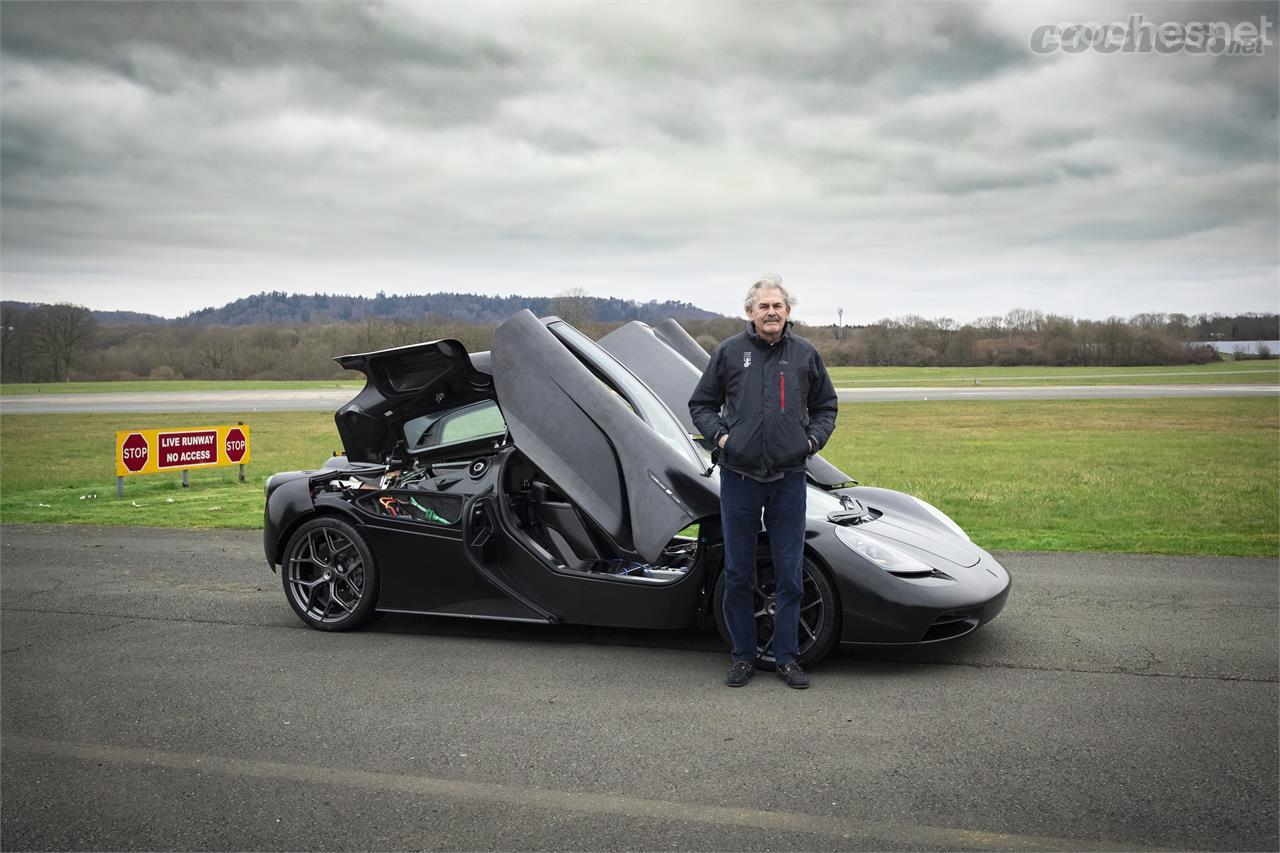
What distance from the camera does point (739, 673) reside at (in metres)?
4.89

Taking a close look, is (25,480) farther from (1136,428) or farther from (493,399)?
(1136,428)

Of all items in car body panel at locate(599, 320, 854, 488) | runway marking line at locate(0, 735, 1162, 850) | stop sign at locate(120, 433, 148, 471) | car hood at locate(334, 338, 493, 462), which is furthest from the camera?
stop sign at locate(120, 433, 148, 471)

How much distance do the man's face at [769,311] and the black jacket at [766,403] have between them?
77 mm

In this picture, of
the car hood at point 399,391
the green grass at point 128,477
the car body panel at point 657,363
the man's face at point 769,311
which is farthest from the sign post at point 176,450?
the man's face at point 769,311

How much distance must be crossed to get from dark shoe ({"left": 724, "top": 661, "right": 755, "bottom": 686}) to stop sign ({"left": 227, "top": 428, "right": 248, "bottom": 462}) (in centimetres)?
1273

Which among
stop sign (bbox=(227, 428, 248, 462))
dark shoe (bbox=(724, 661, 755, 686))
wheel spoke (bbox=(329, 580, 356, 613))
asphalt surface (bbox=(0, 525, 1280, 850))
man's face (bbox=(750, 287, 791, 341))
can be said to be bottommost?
asphalt surface (bbox=(0, 525, 1280, 850))

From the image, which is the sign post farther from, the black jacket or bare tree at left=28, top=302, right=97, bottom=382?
bare tree at left=28, top=302, right=97, bottom=382

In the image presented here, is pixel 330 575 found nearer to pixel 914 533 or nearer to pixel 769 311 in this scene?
pixel 769 311

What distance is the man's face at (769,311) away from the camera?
4746 mm

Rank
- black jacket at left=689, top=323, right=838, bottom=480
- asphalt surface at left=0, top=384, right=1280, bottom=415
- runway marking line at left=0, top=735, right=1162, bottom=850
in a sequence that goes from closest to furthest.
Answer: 1. runway marking line at left=0, top=735, right=1162, bottom=850
2. black jacket at left=689, top=323, right=838, bottom=480
3. asphalt surface at left=0, top=384, right=1280, bottom=415

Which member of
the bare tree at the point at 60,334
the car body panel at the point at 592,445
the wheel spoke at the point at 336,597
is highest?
the bare tree at the point at 60,334

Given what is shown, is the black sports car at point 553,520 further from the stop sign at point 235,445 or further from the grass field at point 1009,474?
the stop sign at point 235,445

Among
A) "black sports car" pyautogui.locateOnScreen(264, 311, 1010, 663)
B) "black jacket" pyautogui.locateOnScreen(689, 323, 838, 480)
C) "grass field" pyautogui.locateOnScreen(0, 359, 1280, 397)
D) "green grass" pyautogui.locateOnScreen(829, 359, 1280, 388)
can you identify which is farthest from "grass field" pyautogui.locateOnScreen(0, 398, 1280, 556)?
"grass field" pyautogui.locateOnScreen(0, 359, 1280, 397)

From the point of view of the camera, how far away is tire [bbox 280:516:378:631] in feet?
19.5
